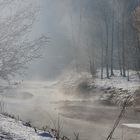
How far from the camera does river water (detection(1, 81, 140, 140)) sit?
22.2 meters

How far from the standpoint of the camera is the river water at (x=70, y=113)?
22220mm

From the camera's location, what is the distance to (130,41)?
6012 cm

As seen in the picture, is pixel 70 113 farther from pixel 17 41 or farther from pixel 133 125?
pixel 17 41

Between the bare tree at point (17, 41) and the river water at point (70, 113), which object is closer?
the bare tree at point (17, 41)

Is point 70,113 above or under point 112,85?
under

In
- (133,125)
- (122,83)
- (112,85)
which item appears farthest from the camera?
(122,83)

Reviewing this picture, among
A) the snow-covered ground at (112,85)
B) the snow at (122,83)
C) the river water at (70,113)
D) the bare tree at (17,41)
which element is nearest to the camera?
the bare tree at (17,41)

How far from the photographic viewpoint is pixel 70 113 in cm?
3238

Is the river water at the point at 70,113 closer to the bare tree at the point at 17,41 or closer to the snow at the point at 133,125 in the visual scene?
the snow at the point at 133,125

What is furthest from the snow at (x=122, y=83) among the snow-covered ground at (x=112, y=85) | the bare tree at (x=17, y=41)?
the bare tree at (x=17, y=41)

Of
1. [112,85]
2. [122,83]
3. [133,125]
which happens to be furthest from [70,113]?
[122,83]

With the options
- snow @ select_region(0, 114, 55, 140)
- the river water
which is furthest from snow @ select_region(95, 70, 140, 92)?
Answer: snow @ select_region(0, 114, 55, 140)

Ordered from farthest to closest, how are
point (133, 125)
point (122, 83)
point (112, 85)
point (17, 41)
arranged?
point (122, 83), point (112, 85), point (133, 125), point (17, 41)

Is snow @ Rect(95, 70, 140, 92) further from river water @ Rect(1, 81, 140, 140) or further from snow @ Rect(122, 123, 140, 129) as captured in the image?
snow @ Rect(122, 123, 140, 129)
